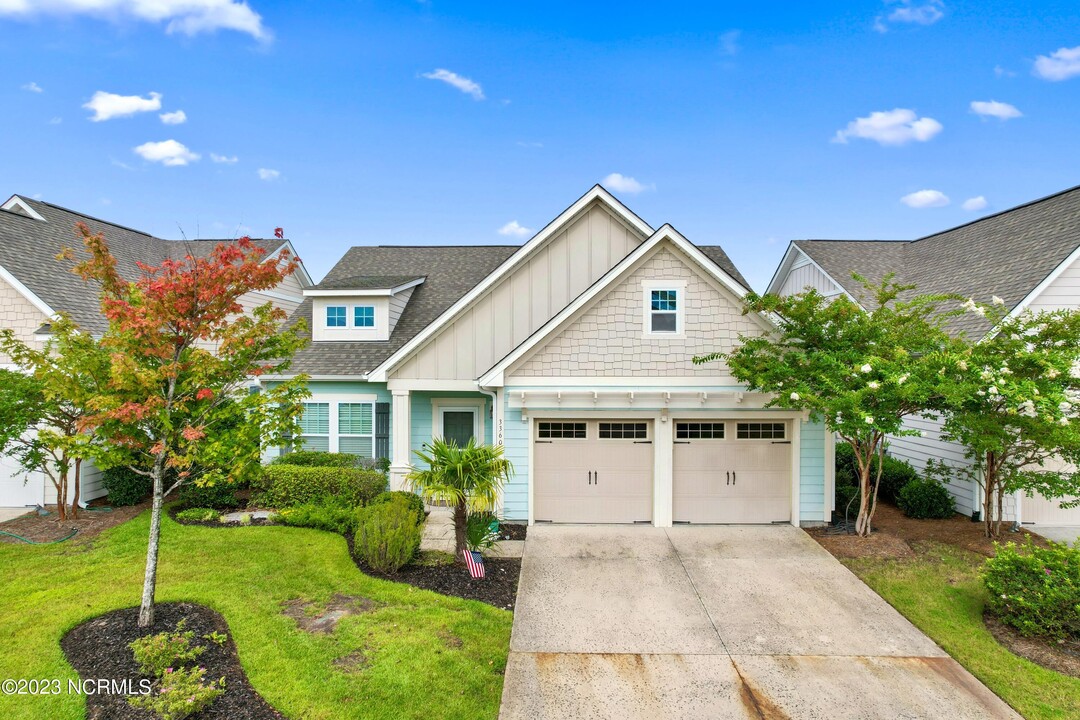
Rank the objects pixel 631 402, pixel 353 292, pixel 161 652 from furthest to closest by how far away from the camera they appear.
→ 1. pixel 353 292
2. pixel 631 402
3. pixel 161 652

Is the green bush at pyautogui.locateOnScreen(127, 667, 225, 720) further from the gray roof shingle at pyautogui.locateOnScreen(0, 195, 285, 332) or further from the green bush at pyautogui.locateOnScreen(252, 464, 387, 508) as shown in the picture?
the gray roof shingle at pyautogui.locateOnScreen(0, 195, 285, 332)

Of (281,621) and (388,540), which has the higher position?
(388,540)

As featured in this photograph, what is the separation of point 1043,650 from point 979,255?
12.3m

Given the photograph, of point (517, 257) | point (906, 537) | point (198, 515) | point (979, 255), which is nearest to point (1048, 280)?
point (979, 255)

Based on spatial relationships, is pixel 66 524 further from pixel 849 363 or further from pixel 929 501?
pixel 929 501

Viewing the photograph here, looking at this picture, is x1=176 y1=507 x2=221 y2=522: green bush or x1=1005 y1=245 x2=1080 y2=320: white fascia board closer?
x1=176 y1=507 x2=221 y2=522: green bush

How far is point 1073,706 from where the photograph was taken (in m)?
5.14

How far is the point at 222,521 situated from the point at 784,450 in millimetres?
12018

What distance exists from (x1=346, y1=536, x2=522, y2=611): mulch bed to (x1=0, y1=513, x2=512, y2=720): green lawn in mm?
221

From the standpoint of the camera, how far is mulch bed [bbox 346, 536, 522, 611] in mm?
7516

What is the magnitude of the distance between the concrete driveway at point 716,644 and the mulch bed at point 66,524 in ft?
28.7

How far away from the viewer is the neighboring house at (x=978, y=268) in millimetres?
11109

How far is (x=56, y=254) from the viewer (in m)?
14.6

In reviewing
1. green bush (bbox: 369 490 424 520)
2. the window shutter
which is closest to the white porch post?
green bush (bbox: 369 490 424 520)
